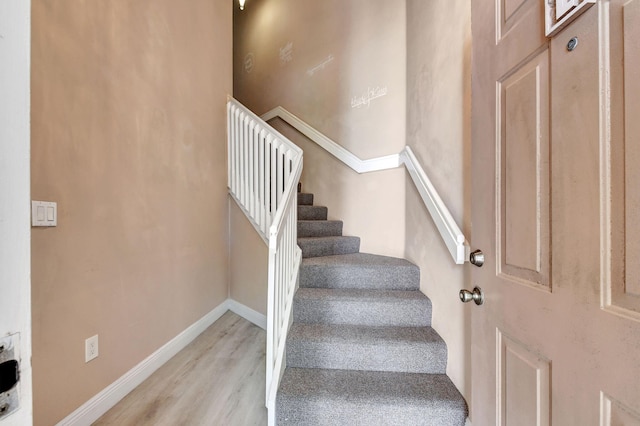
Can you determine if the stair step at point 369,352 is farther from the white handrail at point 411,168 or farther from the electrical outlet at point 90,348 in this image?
the electrical outlet at point 90,348

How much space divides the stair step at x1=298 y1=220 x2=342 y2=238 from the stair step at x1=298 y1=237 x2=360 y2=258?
6.7 inches

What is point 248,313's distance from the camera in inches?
101

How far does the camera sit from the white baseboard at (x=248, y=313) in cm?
239

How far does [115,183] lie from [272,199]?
3.43ft

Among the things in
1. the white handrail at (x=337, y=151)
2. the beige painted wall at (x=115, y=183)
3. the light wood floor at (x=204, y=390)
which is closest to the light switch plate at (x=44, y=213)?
the beige painted wall at (x=115, y=183)

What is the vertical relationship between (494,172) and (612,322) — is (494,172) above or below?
above

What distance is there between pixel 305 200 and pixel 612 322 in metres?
2.69

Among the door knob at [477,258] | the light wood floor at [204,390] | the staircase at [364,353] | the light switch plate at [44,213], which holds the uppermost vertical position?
the light switch plate at [44,213]

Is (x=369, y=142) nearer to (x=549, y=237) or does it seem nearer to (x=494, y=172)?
(x=494, y=172)

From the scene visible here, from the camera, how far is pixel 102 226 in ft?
4.64

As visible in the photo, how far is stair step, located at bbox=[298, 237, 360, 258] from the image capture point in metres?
2.26

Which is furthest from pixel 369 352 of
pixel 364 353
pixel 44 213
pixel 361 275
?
pixel 44 213

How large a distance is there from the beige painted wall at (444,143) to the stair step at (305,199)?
1.31 metres

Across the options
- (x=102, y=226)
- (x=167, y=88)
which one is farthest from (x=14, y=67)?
(x=167, y=88)
